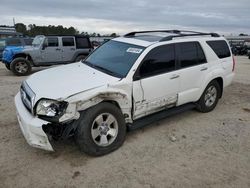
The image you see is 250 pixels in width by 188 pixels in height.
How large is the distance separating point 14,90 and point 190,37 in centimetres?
539

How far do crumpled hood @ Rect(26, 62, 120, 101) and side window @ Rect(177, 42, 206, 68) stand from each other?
160 centimetres

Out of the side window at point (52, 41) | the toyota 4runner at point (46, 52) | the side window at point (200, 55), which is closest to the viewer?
the side window at point (200, 55)

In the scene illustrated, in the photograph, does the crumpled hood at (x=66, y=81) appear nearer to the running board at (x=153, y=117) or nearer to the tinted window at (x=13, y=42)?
the running board at (x=153, y=117)

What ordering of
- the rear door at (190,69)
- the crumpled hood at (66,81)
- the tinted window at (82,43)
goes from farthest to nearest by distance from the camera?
the tinted window at (82,43) → the rear door at (190,69) → the crumpled hood at (66,81)

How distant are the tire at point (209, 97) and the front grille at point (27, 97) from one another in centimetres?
348

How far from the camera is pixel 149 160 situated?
3568 mm

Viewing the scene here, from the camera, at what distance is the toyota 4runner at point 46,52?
10.7 meters

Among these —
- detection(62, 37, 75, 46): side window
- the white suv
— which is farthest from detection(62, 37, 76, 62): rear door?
the white suv

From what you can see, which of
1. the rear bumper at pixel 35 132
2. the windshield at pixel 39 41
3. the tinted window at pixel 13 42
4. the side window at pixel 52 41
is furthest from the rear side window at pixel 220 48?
the tinted window at pixel 13 42

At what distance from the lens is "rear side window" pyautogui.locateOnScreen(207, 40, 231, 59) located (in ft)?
17.9

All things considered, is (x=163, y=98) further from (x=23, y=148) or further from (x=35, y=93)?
(x=23, y=148)

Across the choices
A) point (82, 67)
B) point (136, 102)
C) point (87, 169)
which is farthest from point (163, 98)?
point (87, 169)

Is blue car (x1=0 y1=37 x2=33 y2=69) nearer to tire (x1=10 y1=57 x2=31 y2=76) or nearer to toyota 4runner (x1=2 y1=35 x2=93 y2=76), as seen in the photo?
toyota 4runner (x1=2 y1=35 x2=93 y2=76)

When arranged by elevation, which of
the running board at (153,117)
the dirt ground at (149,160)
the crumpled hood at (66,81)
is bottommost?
the dirt ground at (149,160)
